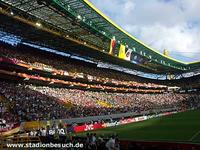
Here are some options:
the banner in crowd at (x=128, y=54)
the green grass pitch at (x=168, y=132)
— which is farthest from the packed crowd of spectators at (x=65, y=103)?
the banner in crowd at (x=128, y=54)

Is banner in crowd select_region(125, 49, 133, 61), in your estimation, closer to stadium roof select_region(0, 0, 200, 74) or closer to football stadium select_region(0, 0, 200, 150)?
football stadium select_region(0, 0, 200, 150)

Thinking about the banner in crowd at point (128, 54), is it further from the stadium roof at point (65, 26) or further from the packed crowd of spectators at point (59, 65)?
the packed crowd of spectators at point (59, 65)

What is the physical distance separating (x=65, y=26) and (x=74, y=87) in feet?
64.0

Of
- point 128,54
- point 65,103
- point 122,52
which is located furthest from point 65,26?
point 128,54

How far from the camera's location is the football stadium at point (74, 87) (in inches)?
976

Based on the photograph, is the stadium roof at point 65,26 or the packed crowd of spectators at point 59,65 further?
the packed crowd of spectators at point 59,65

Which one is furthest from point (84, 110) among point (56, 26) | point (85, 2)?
point (85, 2)

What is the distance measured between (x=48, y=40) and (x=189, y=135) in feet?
106

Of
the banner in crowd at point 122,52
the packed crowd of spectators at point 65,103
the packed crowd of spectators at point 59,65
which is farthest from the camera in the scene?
the banner in crowd at point 122,52

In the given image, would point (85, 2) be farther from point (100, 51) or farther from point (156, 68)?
point (156, 68)

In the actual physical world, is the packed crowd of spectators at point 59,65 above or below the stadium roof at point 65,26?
below

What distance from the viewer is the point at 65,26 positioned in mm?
45438

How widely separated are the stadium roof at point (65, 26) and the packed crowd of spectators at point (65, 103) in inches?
300

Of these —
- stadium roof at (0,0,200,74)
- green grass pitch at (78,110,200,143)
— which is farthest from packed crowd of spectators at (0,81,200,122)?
green grass pitch at (78,110,200,143)
